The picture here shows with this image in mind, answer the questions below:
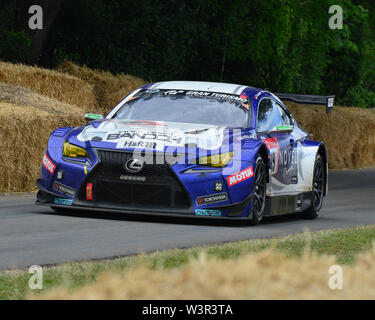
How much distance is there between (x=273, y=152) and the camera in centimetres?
1231

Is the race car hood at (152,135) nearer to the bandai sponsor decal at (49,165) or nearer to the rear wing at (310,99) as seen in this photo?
the bandai sponsor decal at (49,165)

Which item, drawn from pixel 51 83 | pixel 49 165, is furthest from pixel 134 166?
pixel 51 83

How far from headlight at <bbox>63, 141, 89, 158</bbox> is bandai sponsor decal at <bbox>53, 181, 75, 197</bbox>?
325 millimetres

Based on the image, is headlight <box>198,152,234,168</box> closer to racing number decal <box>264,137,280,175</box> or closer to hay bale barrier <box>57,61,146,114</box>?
racing number decal <box>264,137,280,175</box>

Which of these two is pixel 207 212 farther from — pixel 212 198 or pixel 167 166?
pixel 167 166

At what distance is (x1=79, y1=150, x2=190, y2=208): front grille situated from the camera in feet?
36.1

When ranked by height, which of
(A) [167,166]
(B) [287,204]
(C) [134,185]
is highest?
(A) [167,166]

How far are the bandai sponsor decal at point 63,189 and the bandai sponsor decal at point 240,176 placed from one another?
1.67 meters

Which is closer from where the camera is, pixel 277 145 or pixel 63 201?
pixel 63 201

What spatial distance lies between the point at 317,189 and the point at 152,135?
3674 mm

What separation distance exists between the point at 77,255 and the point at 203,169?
2.60 m

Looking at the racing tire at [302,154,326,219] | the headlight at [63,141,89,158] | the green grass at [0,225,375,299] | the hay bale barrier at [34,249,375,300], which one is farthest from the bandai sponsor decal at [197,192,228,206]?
the hay bale barrier at [34,249,375,300]
